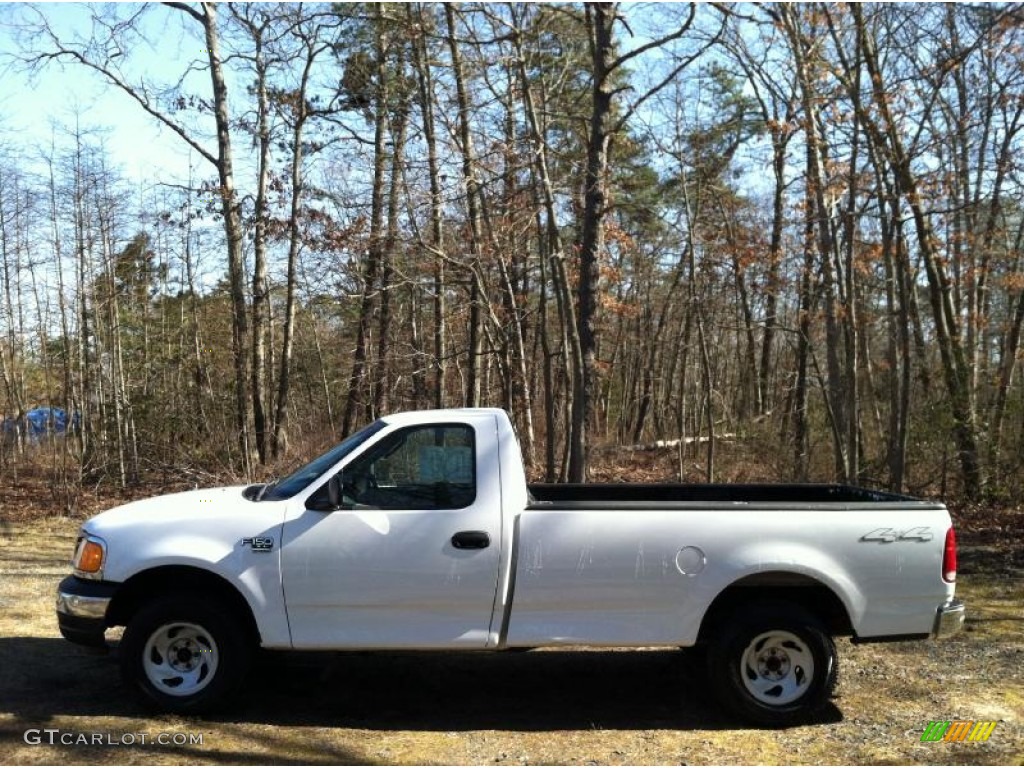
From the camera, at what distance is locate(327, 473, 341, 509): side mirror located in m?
5.36

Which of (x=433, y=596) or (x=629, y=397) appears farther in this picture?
(x=629, y=397)

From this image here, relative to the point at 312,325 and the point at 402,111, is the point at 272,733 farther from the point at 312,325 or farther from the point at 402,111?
the point at 312,325

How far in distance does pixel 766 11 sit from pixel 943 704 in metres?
12.3

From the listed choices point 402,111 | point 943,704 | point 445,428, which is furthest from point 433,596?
point 402,111

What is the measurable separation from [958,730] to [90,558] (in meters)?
5.27

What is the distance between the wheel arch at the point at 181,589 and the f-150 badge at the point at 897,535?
3673 millimetres

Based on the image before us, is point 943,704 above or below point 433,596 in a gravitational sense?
below

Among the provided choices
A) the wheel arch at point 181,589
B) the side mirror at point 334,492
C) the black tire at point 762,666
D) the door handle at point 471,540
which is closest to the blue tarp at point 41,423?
the wheel arch at point 181,589

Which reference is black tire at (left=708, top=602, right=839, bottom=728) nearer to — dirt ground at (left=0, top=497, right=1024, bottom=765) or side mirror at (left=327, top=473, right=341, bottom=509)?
dirt ground at (left=0, top=497, right=1024, bottom=765)

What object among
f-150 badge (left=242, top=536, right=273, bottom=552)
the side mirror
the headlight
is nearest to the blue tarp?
the headlight

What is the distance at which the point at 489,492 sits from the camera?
547 centimetres

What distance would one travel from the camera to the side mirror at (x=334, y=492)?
211 inches

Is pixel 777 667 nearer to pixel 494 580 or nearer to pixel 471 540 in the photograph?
pixel 494 580

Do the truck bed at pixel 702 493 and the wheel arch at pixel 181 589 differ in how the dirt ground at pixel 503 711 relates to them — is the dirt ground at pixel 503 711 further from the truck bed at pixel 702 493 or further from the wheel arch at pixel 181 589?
the truck bed at pixel 702 493
